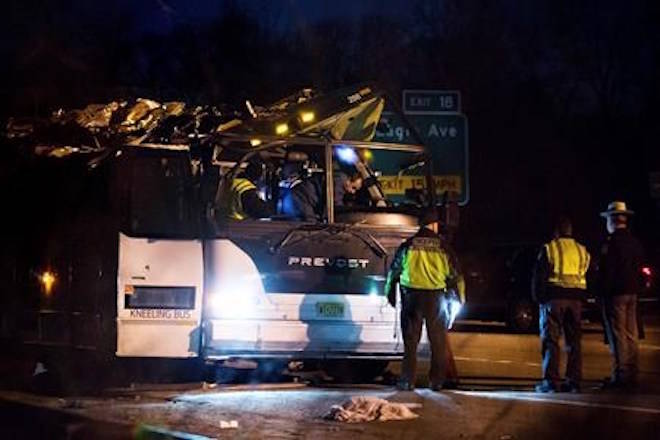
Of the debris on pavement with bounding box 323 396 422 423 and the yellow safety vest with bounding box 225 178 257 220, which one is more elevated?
the yellow safety vest with bounding box 225 178 257 220

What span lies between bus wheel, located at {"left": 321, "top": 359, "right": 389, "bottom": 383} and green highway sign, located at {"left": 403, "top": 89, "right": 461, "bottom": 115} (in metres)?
8.28

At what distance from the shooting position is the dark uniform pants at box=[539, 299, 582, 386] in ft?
38.1

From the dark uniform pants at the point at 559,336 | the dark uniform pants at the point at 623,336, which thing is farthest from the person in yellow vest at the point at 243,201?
the dark uniform pants at the point at 623,336

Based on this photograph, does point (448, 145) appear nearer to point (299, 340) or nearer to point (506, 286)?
point (506, 286)

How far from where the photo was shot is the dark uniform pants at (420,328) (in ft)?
36.8

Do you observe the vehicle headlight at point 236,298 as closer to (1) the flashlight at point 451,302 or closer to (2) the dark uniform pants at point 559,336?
(1) the flashlight at point 451,302

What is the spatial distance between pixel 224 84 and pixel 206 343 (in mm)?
22596

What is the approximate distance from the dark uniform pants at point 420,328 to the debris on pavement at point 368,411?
137 cm

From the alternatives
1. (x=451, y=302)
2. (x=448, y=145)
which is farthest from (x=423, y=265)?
(x=448, y=145)

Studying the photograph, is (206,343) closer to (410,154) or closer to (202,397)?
(202,397)

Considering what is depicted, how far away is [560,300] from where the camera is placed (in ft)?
38.2

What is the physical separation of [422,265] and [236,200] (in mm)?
1920

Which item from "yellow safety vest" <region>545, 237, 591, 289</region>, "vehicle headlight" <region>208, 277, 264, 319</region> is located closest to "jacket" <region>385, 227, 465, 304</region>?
"yellow safety vest" <region>545, 237, 591, 289</region>

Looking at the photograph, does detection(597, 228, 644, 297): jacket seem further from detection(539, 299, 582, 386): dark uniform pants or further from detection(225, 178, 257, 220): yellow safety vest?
detection(225, 178, 257, 220): yellow safety vest
